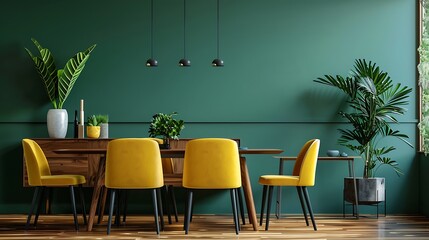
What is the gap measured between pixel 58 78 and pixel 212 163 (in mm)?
2560

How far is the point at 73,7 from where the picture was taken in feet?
26.5

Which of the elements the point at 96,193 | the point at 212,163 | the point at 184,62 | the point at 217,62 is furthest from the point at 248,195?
the point at 184,62

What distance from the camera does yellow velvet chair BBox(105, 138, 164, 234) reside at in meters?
6.03

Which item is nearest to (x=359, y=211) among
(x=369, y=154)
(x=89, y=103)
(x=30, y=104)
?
(x=369, y=154)

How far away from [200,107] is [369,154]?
2.03 m

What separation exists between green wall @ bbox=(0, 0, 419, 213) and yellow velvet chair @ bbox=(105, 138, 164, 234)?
6.48ft

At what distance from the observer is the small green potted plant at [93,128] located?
301 inches

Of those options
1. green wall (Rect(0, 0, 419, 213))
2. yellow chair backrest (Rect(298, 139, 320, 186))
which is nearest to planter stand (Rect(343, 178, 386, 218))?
green wall (Rect(0, 0, 419, 213))

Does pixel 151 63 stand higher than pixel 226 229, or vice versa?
pixel 151 63

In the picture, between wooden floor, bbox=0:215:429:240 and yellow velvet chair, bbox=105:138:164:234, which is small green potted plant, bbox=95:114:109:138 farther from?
yellow velvet chair, bbox=105:138:164:234

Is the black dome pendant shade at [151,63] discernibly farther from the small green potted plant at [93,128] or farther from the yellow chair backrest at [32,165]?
the yellow chair backrest at [32,165]

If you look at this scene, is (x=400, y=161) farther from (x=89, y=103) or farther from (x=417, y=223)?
(x=89, y=103)

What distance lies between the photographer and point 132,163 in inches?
238

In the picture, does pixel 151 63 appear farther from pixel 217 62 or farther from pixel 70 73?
pixel 70 73
